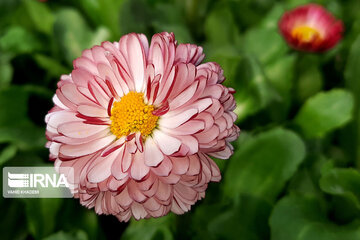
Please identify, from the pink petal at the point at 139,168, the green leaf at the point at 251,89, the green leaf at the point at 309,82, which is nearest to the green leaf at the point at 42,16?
the green leaf at the point at 251,89

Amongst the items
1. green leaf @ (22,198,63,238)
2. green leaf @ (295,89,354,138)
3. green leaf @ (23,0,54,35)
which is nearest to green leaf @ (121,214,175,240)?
green leaf @ (22,198,63,238)

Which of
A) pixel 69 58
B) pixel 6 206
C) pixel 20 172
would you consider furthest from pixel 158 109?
pixel 69 58

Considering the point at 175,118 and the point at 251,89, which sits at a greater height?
the point at 175,118

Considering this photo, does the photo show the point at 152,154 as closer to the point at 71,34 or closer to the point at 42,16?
the point at 71,34

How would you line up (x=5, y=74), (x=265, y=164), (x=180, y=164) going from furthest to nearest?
(x=5, y=74) < (x=265, y=164) < (x=180, y=164)

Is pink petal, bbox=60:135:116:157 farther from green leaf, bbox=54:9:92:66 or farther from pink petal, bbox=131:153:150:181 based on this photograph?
green leaf, bbox=54:9:92:66

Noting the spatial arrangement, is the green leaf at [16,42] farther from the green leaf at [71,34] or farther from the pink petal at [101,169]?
the pink petal at [101,169]

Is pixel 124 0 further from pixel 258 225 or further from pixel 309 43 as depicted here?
pixel 258 225

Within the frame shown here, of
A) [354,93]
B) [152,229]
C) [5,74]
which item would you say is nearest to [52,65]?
[5,74]
